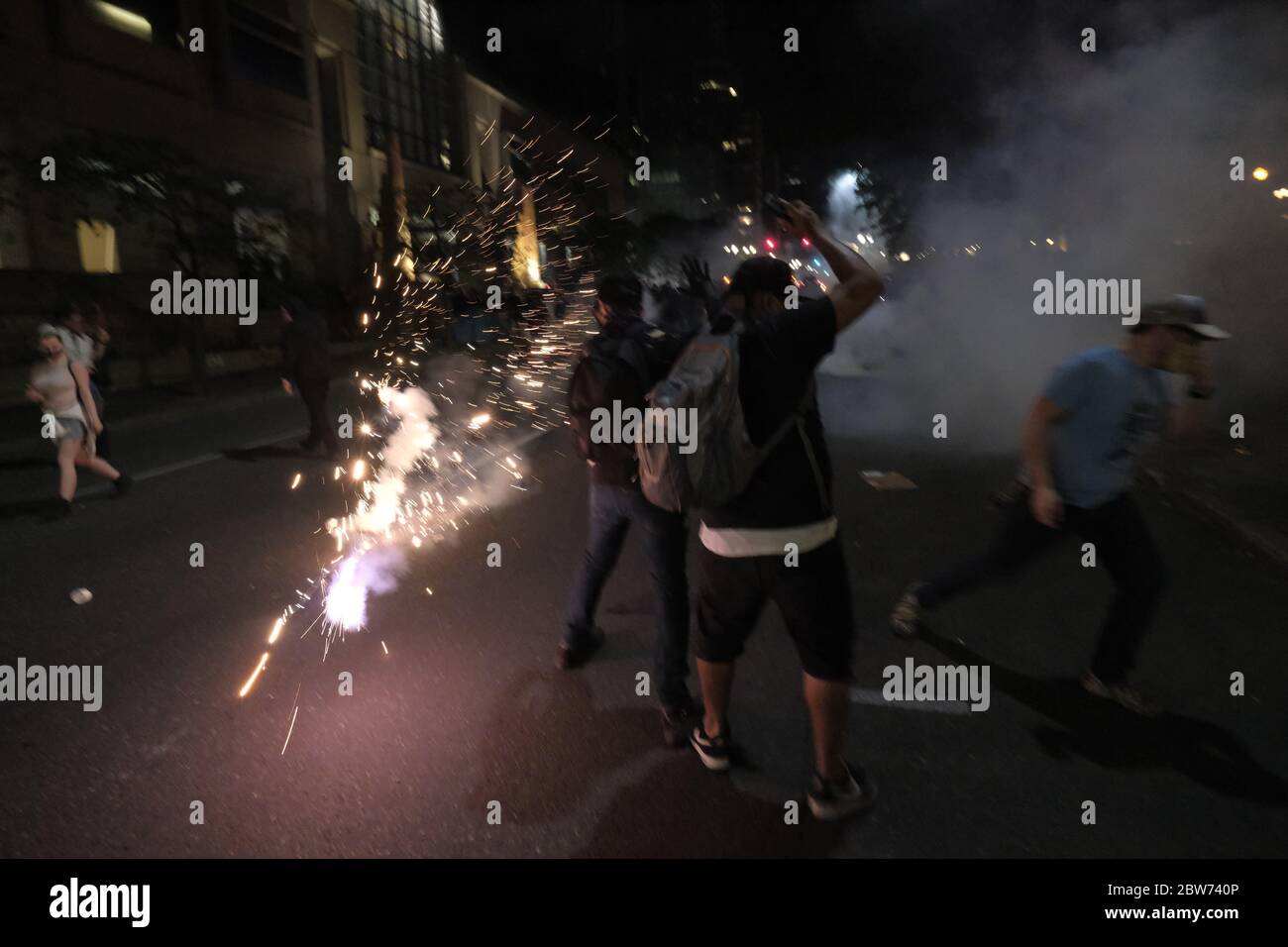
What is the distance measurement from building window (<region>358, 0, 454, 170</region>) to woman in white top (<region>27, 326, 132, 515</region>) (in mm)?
24493

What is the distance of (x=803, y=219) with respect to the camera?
2.61 metres

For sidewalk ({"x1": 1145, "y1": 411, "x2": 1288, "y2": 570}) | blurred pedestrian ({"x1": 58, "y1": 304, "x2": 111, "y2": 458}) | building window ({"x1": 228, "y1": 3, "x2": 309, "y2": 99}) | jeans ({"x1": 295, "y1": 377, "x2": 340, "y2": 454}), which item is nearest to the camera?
sidewalk ({"x1": 1145, "y1": 411, "x2": 1288, "y2": 570})

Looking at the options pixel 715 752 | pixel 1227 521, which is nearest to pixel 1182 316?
pixel 715 752

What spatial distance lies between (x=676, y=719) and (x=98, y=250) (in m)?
19.9

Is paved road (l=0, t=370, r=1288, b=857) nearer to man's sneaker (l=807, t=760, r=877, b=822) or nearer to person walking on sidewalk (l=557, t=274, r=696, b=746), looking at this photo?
man's sneaker (l=807, t=760, r=877, b=822)

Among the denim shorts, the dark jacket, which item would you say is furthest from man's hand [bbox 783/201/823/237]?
the dark jacket

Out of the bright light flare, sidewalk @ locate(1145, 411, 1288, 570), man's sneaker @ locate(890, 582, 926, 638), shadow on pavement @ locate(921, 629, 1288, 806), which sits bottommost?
shadow on pavement @ locate(921, 629, 1288, 806)

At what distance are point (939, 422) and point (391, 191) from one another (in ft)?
62.6

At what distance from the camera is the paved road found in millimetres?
2834

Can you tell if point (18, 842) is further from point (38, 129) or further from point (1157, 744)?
point (38, 129)

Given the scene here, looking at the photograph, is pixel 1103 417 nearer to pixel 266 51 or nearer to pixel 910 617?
pixel 910 617

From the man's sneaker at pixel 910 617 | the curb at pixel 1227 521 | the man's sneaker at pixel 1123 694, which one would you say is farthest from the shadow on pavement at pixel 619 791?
the curb at pixel 1227 521

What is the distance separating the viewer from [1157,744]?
3324 millimetres

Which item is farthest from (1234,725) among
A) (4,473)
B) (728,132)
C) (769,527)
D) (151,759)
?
(728,132)
